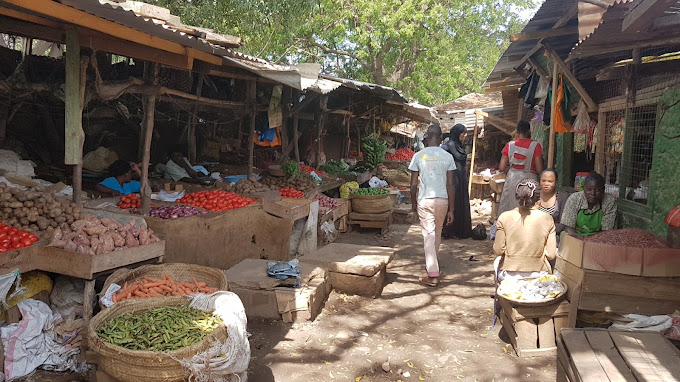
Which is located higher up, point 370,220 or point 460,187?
point 460,187

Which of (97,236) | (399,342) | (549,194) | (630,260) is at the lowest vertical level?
(399,342)

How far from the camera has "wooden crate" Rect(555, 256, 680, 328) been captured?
14.0 ft

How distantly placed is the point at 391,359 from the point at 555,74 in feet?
16.6

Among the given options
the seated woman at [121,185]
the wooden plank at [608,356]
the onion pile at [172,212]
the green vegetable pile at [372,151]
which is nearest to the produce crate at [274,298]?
the onion pile at [172,212]

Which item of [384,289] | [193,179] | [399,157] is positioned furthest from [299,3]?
[384,289]

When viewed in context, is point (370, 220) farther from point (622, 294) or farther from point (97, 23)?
point (97, 23)

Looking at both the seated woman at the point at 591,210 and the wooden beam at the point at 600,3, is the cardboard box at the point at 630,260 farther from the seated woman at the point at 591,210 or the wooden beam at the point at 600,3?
the wooden beam at the point at 600,3

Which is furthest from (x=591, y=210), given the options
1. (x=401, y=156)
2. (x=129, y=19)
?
(x=401, y=156)

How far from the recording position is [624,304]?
14.2ft

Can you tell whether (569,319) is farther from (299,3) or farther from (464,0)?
(464,0)

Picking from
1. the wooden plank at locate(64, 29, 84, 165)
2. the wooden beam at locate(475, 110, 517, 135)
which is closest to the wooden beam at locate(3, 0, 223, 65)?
the wooden plank at locate(64, 29, 84, 165)

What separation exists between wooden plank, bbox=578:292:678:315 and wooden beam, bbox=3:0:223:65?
4.78 metres

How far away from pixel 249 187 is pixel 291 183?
145 centimetres

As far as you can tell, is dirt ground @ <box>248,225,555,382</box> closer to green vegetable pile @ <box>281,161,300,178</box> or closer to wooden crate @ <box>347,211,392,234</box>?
wooden crate @ <box>347,211,392,234</box>
